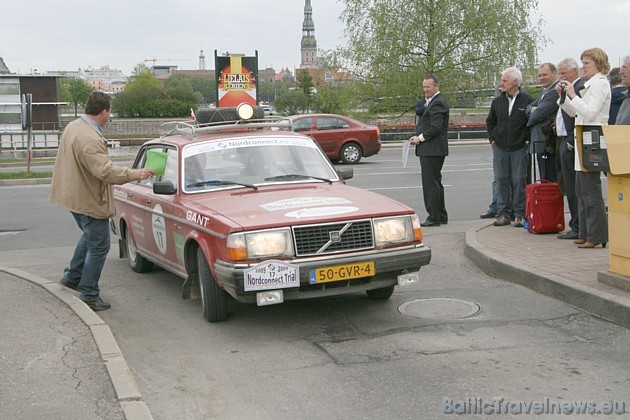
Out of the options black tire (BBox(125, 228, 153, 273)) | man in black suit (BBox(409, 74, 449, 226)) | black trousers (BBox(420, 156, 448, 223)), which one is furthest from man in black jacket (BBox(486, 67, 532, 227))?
black tire (BBox(125, 228, 153, 273))

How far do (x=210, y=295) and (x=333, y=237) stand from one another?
119cm

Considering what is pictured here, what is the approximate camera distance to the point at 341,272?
6398mm

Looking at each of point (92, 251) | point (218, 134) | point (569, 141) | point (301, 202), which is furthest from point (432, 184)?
point (92, 251)

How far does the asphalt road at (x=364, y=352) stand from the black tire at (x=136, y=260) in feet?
0.62

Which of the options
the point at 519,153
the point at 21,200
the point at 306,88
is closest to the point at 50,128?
the point at 306,88

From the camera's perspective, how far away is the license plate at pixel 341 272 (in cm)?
632

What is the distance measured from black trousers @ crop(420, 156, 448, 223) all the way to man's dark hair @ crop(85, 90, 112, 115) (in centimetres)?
507

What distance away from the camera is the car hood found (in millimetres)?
6480

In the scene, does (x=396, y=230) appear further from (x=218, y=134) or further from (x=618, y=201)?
(x=218, y=134)

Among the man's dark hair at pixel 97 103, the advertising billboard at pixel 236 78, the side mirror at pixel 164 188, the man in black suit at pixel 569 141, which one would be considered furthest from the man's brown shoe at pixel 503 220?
the advertising billboard at pixel 236 78

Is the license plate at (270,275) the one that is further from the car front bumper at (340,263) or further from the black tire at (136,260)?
the black tire at (136,260)

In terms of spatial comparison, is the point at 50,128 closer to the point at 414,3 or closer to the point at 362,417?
the point at 414,3

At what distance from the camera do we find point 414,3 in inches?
1645

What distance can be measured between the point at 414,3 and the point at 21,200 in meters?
29.1
